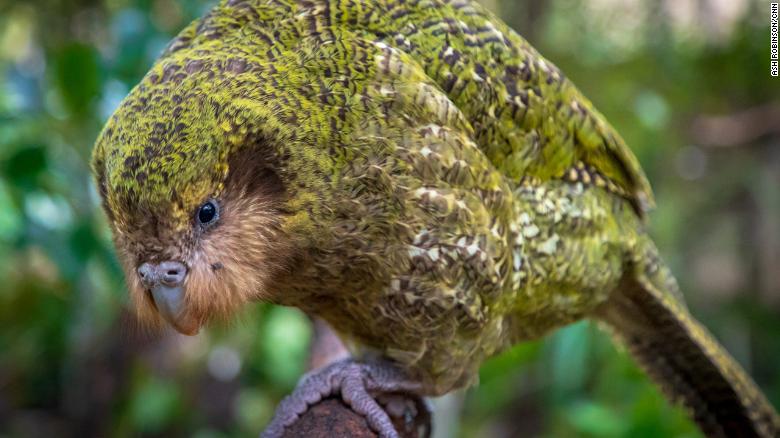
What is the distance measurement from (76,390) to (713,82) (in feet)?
11.6

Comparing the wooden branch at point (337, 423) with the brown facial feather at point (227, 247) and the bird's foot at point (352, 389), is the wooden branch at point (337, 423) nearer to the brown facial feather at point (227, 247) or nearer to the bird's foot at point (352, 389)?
the bird's foot at point (352, 389)

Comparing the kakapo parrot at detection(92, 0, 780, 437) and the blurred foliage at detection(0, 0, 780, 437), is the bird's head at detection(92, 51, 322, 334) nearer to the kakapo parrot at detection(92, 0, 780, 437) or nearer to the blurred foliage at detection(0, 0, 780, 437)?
the kakapo parrot at detection(92, 0, 780, 437)

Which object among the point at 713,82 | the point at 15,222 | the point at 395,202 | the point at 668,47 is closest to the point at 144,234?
the point at 395,202

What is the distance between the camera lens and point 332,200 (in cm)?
143

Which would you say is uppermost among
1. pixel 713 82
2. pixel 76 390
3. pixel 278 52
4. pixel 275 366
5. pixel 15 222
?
pixel 278 52

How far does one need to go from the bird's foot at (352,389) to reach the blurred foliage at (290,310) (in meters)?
0.28

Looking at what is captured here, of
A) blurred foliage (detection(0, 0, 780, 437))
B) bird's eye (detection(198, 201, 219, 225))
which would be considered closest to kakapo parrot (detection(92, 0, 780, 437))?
bird's eye (detection(198, 201, 219, 225))

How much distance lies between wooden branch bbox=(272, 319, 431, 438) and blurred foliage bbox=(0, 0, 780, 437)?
20 cm

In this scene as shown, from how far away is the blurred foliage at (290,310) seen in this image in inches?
91.9

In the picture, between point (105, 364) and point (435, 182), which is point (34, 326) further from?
point (435, 182)

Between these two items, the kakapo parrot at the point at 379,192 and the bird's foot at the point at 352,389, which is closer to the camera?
the kakapo parrot at the point at 379,192

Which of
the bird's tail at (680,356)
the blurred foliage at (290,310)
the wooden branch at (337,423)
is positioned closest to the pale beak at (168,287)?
the blurred foliage at (290,310)

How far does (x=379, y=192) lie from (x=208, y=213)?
326 mm

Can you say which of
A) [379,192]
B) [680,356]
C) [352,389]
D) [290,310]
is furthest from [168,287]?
[290,310]
